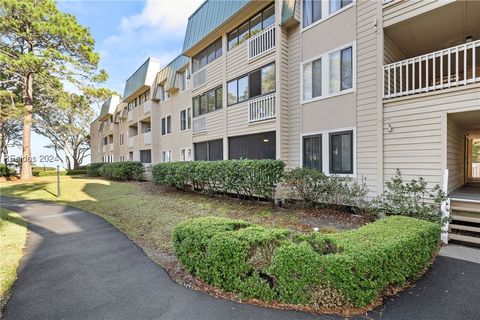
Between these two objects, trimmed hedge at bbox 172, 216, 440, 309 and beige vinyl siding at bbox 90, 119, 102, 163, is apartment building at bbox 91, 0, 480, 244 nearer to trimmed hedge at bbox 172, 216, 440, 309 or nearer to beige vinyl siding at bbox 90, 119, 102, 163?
trimmed hedge at bbox 172, 216, 440, 309

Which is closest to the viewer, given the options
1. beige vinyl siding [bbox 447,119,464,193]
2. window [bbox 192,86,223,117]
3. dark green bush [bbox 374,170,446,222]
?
dark green bush [bbox 374,170,446,222]

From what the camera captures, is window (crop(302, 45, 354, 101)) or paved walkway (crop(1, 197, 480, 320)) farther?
window (crop(302, 45, 354, 101))

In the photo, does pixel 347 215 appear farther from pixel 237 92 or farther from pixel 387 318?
pixel 237 92

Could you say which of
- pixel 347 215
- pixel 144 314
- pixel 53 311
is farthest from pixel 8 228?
pixel 347 215

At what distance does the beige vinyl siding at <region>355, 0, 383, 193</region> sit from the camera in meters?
8.22

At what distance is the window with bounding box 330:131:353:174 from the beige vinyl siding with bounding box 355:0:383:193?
0.31 meters

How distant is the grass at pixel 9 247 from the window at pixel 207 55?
12.3 meters

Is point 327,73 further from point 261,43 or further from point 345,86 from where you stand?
point 261,43

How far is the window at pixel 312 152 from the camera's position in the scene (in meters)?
9.81

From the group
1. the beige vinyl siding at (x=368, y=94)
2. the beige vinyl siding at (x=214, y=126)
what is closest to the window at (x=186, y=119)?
the beige vinyl siding at (x=214, y=126)

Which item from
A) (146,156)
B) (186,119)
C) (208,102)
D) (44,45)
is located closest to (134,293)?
(208,102)

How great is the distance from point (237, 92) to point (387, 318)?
1164 centimetres

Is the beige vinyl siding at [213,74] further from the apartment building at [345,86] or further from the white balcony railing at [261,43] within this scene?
the white balcony railing at [261,43]

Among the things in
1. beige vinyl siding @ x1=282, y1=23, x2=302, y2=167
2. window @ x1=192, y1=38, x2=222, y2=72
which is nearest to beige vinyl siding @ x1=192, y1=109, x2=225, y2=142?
window @ x1=192, y1=38, x2=222, y2=72
